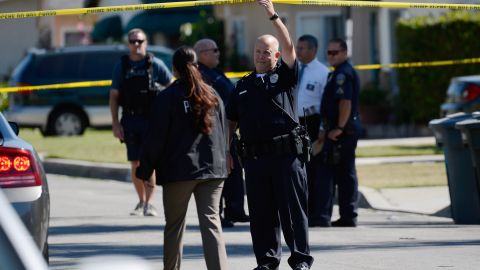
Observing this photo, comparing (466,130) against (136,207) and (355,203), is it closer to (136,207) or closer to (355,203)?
(355,203)

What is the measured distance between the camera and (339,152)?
11.5 metres

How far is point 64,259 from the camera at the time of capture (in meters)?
9.77

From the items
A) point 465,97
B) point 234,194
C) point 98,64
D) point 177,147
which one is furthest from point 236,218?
point 98,64

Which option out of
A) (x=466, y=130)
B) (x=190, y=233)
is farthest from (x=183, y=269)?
(x=466, y=130)

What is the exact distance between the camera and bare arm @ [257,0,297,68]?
8141mm

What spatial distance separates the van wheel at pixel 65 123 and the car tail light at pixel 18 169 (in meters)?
18.9

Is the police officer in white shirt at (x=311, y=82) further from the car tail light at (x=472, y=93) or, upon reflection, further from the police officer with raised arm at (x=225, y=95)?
the car tail light at (x=472, y=93)

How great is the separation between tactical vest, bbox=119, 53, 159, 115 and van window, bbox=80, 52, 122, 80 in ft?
46.0

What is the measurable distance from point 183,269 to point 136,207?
386 cm

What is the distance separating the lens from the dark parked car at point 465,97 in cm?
1831

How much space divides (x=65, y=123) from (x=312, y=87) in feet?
49.9

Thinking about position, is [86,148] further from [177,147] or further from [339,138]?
[177,147]

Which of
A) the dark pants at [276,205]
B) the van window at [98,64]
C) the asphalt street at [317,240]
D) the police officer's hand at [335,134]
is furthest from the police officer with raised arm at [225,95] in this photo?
the van window at [98,64]

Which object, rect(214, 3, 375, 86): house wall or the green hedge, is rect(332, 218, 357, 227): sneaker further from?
rect(214, 3, 375, 86): house wall
